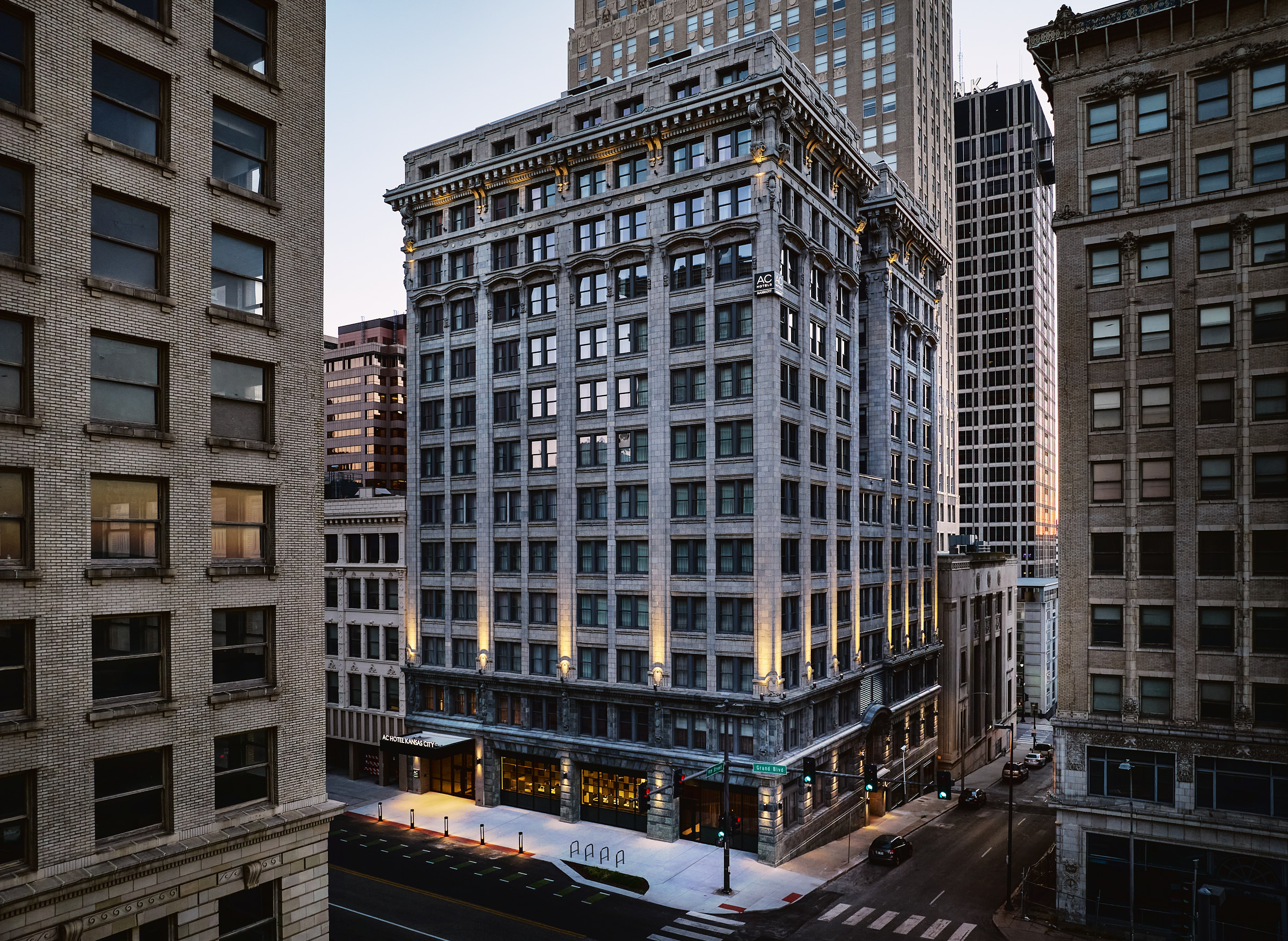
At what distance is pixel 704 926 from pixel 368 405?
451ft

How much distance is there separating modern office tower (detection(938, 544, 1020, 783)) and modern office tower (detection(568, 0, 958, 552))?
256 inches

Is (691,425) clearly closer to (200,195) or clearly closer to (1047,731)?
(200,195)

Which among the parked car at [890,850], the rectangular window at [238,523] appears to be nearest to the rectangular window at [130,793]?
the rectangular window at [238,523]

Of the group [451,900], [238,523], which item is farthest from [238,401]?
[451,900]

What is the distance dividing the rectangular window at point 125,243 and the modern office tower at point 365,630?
43687mm

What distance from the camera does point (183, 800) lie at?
66.1 ft

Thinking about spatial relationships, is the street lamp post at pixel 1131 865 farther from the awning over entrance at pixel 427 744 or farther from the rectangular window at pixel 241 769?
the awning over entrance at pixel 427 744

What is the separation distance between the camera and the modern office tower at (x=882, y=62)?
8894 cm

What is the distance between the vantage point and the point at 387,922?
123ft

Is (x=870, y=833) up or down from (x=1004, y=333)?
down

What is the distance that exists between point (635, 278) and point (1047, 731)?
71736mm

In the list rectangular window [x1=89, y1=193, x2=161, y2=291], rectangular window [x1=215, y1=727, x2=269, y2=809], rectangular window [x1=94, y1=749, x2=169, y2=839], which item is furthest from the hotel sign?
rectangular window [x1=94, y1=749, x2=169, y2=839]

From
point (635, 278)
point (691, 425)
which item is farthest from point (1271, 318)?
point (635, 278)

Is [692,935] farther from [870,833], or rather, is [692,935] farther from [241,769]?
[241,769]
